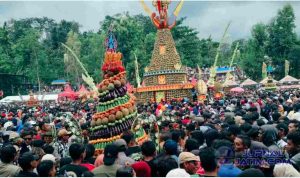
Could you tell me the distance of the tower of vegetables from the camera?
30.8ft

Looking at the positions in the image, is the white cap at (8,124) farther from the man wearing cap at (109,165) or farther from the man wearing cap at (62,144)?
the man wearing cap at (109,165)

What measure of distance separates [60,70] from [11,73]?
6429 millimetres

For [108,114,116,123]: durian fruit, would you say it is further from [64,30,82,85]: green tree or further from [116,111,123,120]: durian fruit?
[64,30,82,85]: green tree

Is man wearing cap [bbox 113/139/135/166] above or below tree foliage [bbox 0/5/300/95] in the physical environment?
below

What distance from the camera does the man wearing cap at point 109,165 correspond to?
575 cm

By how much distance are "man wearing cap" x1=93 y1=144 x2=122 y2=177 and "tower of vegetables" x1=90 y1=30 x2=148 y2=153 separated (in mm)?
3233

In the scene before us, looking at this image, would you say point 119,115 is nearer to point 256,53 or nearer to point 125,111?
point 125,111

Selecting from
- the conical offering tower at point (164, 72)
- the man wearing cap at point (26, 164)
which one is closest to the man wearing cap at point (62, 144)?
the man wearing cap at point (26, 164)

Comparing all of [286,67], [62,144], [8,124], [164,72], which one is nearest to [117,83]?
[62,144]

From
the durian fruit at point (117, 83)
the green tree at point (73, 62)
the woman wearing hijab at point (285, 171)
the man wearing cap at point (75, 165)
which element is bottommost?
the woman wearing hijab at point (285, 171)

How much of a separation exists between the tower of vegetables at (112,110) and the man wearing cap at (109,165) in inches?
127

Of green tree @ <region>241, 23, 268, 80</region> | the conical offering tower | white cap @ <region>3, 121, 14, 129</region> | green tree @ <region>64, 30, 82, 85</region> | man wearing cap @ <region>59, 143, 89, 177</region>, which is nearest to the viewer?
man wearing cap @ <region>59, 143, 89, 177</region>

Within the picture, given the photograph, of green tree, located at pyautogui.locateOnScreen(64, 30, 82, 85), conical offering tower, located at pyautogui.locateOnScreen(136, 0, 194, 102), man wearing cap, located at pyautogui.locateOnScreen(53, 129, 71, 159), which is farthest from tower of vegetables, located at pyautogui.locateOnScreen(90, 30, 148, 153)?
green tree, located at pyautogui.locateOnScreen(64, 30, 82, 85)

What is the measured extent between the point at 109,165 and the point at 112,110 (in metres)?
3.71
